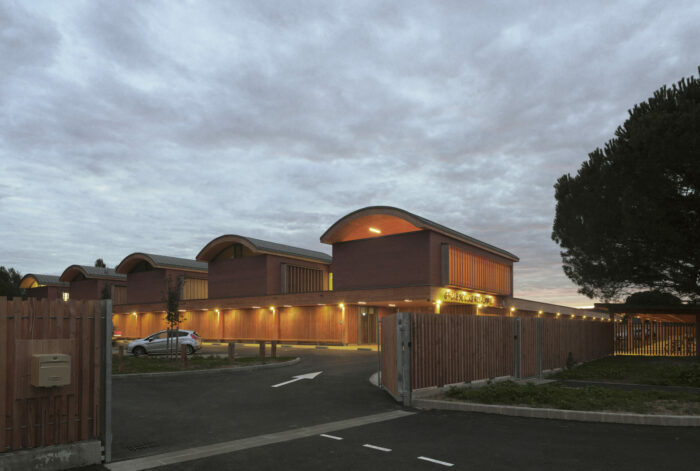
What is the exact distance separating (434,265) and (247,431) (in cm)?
2622

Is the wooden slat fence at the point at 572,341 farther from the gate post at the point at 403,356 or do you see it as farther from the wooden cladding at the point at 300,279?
the wooden cladding at the point at 300,279

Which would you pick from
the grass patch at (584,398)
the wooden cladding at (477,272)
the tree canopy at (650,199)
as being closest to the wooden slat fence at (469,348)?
the grass patch at (584,398)

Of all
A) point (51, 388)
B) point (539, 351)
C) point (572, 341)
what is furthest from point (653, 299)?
point (51, 388)

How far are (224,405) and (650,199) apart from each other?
21.8 m

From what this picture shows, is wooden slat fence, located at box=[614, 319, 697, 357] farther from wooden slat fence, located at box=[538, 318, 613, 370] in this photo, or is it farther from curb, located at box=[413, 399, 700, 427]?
curb, located at box=[413, 399, 700, 427]

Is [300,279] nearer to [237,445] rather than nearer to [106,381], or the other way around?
[237,445]

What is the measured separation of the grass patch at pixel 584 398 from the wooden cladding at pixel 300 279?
3406cm

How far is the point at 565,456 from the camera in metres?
7.70

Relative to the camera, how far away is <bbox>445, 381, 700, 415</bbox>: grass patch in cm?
1091

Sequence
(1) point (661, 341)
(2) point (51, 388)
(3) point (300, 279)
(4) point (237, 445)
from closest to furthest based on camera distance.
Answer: (2) point (51, 388), (4) point (237, 445), (1) point (661, 341), (3) point (300, 279)

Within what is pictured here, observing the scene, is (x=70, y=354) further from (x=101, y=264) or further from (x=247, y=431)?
(x=101, y=264)

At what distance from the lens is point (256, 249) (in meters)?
44.4

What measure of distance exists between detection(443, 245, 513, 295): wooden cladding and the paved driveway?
58.5 ft

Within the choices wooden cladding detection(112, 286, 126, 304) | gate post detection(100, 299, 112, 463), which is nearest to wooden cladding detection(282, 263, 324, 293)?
wooden cladding detection(112, 286, 126, 304)
